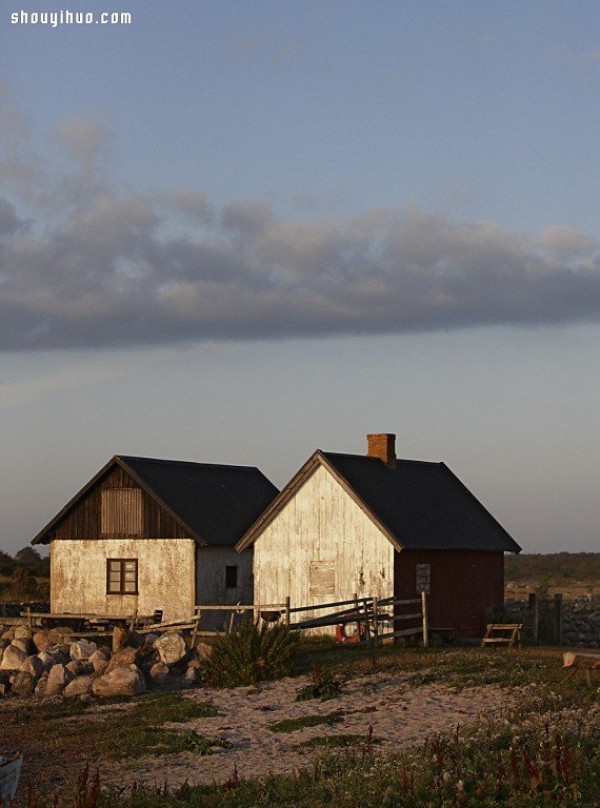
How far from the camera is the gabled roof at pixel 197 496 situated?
41.1 m

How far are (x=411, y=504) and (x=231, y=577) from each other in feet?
25.2

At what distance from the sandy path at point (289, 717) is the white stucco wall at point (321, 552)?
9424mm

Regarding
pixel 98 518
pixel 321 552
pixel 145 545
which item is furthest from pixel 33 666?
pixel 98 518

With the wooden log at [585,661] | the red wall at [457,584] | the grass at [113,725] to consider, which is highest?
the red wall at [457,584]

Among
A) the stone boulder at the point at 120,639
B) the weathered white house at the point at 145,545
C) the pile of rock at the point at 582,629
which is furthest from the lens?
the pile of rock at the point at 582,629

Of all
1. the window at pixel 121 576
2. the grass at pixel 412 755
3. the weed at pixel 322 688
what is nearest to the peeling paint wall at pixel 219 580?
the window at pixel 121 576

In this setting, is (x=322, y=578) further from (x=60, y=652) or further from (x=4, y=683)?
(x=4, y=683)

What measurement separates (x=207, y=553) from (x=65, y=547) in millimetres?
5756

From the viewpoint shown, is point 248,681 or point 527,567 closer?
point 248,681

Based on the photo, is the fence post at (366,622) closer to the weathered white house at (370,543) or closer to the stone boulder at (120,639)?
the weathered white house at (370,543)

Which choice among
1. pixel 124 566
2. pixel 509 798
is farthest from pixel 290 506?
pixel 509 798

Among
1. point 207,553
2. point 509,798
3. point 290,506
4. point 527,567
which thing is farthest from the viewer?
point 527,567

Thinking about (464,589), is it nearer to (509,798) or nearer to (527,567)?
(509,798)

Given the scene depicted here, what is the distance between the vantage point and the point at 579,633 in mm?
43406
